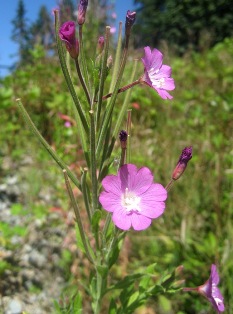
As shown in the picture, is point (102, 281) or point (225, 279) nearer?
point (102, 281)

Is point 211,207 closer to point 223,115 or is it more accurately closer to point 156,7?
point 223,115

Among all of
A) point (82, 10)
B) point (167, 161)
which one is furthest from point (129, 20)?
point (167, 161)

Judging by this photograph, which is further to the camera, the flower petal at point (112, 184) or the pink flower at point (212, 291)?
the pink flower at point (212, 291)

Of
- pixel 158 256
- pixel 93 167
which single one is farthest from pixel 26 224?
pixel 93 167

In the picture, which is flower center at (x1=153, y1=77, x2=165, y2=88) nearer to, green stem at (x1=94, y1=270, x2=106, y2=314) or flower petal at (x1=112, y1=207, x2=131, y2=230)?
flower petal at (x1=112, y1=207, x2=131, y2=230)

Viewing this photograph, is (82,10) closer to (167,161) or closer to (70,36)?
(70,36)

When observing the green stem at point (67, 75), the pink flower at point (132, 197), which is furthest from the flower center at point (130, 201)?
the green stem at point (67, 75)

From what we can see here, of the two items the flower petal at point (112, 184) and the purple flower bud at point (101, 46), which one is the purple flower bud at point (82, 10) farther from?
the flower petal at point (112, 184)
